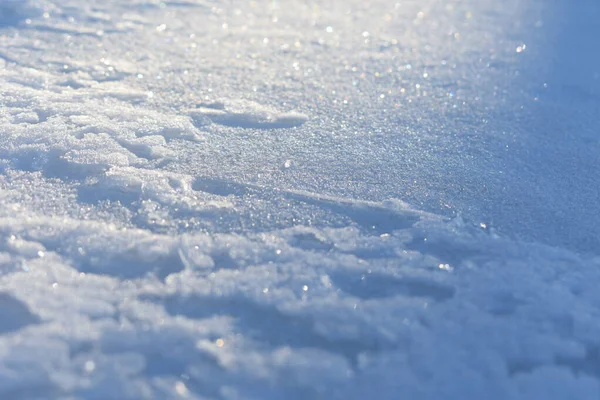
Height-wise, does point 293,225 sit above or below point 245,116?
below

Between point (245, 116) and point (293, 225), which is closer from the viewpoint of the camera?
point (293, 225)

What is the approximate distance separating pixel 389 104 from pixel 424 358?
2.05 metres

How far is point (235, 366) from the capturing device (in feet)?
6.18

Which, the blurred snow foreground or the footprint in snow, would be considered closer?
the blurred snow foreground

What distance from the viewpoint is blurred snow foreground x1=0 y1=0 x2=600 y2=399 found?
191 cm

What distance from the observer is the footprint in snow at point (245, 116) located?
3338 mm

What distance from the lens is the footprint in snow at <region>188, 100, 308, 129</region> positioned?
131 inches

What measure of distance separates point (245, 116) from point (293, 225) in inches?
43.8

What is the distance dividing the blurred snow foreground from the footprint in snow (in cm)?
2

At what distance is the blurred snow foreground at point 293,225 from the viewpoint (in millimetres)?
1907

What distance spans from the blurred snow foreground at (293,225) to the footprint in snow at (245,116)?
2 cm

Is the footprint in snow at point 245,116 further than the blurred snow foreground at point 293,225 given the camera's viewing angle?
Yes

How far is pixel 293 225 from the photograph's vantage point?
2.51 m

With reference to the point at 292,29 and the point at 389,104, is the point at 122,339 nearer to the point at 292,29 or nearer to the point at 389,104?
the point at 389,104
